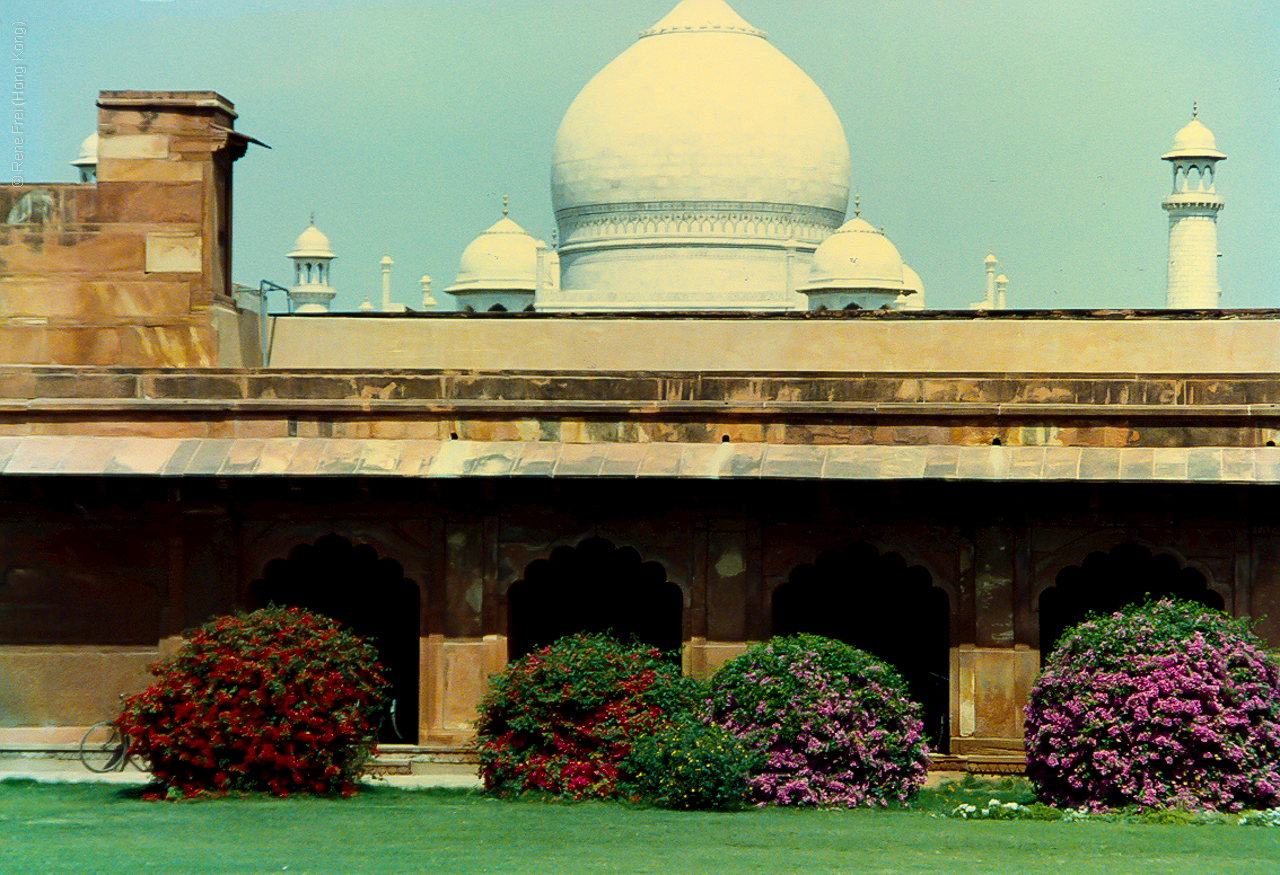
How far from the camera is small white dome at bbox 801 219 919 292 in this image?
52469 millimetres

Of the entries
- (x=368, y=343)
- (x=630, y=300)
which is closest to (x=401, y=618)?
(x=368, y=343)

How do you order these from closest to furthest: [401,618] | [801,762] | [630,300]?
[801,762] → [401,618] → [630,300]

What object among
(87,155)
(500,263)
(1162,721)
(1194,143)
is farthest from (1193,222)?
(1162,721)

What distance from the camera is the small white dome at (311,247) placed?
81062 millimetres

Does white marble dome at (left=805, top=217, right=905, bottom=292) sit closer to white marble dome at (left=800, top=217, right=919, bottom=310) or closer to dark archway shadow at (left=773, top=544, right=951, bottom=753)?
white marble dome at (left=800, top=217, right=919, bottom=310)

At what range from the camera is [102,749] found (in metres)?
18.2

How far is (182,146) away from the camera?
20422 mm

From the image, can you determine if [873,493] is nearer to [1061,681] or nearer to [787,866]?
[1061,681]

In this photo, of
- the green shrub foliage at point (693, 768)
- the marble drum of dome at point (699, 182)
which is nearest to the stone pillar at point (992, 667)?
the green shrub foliage at point (693, 768)

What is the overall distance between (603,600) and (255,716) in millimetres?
7158

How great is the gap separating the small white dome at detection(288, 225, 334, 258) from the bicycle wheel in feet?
209

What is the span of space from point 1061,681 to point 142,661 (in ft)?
27.2

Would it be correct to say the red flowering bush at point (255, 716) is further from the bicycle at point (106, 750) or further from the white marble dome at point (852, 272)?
the white marble dome at point (852, 272)

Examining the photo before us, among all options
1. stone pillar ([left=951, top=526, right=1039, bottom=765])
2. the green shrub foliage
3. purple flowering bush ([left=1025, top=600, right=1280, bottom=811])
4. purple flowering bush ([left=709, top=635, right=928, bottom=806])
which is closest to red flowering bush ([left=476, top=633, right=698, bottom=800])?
the green shrub foliage
